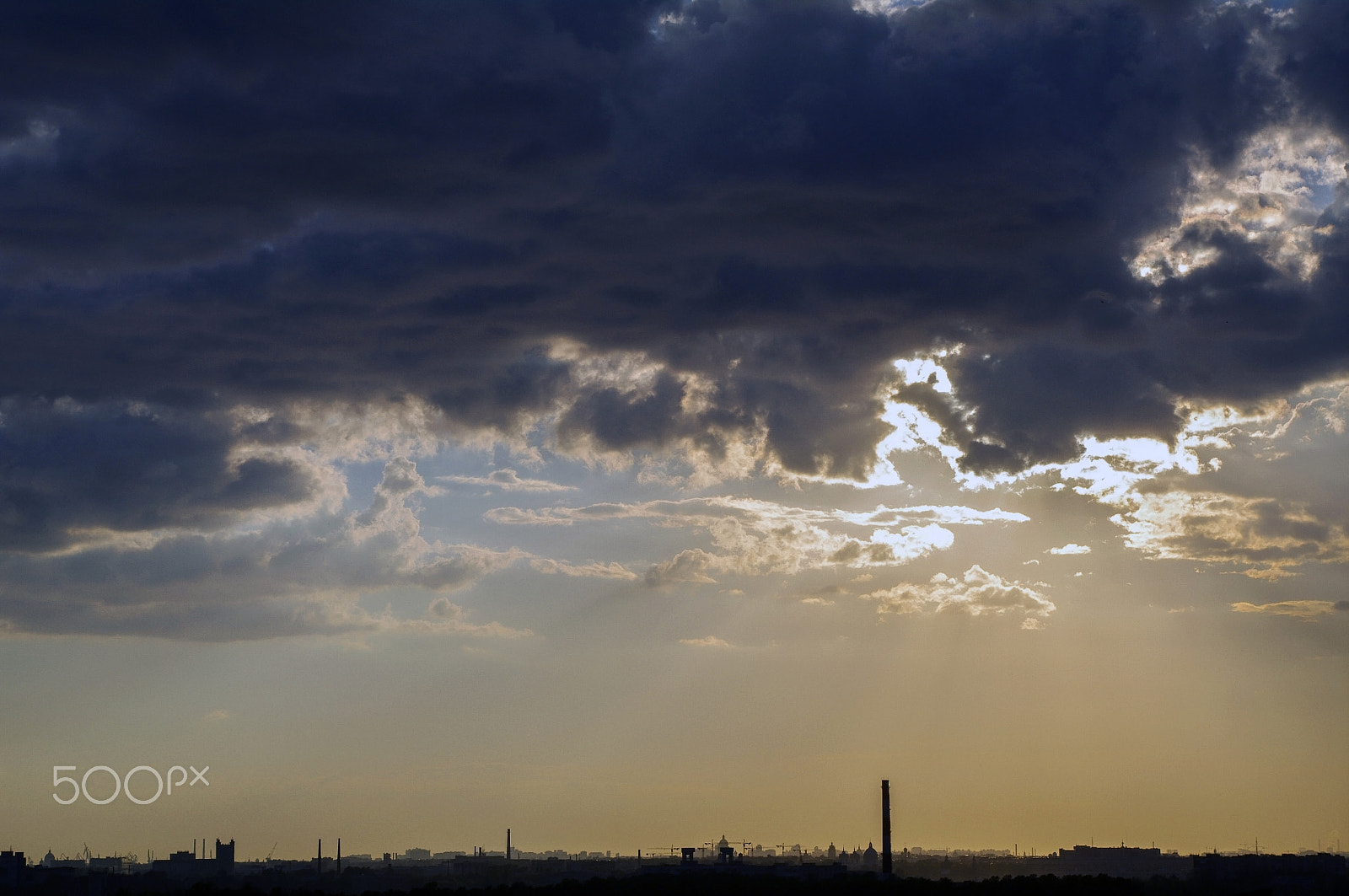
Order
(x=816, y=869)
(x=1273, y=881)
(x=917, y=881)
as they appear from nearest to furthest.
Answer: (x=917, y=881)
(x=1273, y=881)
(x=816, y=869)

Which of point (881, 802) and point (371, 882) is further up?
point (881, 802)

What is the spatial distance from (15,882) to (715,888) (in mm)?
71380

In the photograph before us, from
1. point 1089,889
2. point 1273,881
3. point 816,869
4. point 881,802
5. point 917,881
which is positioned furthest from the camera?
point 816,869

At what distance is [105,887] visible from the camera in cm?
12256

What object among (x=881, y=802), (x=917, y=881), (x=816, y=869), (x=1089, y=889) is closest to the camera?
(x=1089, y=889)

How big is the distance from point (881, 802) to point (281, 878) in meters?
77.7

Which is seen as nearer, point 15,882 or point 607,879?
point 607,879

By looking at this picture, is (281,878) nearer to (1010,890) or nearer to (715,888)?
(715,888)

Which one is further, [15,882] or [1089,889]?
[15,882]

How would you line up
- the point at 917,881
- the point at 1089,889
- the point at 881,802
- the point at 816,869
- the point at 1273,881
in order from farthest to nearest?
1. the point at 816,869
2. the point at 881,802
3. the point at 1273,881
4. the point at 917,881
5. the point at 1089,889

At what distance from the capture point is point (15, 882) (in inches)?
4884

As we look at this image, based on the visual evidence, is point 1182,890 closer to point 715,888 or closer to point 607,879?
point 715,888

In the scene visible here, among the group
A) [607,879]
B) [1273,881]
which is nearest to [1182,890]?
[1273,881]

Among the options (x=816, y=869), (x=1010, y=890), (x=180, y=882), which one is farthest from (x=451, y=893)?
(x=180, y=882)
